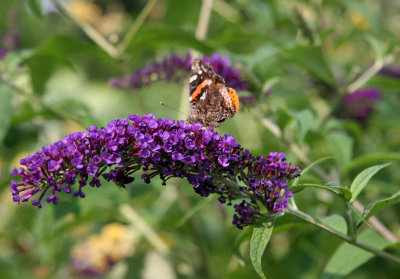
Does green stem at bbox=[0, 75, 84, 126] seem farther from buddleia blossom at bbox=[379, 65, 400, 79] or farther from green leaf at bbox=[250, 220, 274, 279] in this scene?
buddleia blossom at bbox=[379, 65, 400, 79]

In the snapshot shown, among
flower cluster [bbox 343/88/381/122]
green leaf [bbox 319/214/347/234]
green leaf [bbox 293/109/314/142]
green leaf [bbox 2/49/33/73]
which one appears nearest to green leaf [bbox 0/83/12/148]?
green leaf [bbox 2/49/33/73]

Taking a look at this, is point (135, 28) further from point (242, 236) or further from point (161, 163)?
point (242, 236)

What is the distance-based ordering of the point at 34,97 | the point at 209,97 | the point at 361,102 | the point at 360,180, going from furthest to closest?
the point at 361,102, the point at 34,97, the point at 209,97, the point at 360,180

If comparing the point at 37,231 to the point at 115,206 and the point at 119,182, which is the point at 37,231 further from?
the point at 119,182

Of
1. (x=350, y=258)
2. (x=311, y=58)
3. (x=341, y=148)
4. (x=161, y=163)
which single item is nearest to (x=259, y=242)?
(x=161, y=163)

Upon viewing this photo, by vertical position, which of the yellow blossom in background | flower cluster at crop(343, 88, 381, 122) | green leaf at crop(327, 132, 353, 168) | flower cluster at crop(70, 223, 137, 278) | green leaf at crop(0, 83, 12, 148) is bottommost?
flower cluster at crop(70, 223, 137, 278)

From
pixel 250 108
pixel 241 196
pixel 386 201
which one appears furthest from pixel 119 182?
pixel 250 108
